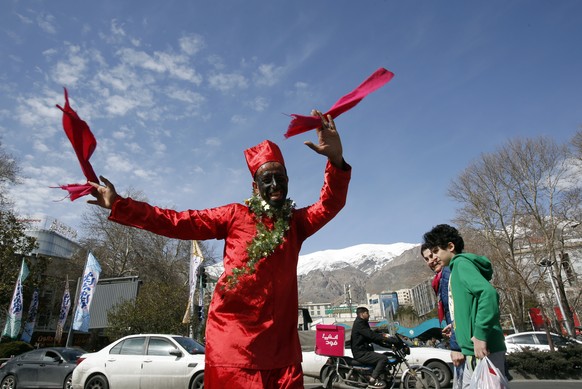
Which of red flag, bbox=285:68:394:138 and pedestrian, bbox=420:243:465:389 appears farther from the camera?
pedestrian, bbox=420:243:465:389

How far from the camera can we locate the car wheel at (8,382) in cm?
1084

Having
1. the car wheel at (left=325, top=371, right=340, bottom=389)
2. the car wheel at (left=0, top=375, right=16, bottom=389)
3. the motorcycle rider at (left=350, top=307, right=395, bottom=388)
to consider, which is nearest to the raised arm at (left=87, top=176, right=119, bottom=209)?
the motorcycle rider at (left=350, top=307, right=395, bottom=388)

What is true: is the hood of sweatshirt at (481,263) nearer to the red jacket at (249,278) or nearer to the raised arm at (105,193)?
the red jacket at (249,278)

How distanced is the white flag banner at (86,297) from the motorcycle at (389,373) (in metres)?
11.2

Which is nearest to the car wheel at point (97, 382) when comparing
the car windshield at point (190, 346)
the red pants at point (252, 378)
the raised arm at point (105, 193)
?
the car windshield at point (190, 346)

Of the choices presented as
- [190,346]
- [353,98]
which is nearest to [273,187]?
[353,98]

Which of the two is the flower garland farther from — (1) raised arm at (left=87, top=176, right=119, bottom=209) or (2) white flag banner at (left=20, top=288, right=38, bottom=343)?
(2) white flag banner at (left=20, top=288, right=38, bottom=343)

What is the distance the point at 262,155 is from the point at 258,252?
761 mm

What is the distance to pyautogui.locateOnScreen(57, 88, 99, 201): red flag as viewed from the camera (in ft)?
8.32

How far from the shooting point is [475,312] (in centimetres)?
300

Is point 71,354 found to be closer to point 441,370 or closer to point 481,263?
point 441,370

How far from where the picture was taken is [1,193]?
73.3ft

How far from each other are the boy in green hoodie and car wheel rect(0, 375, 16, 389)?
40.3 feet

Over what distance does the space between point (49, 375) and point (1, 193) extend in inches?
638
